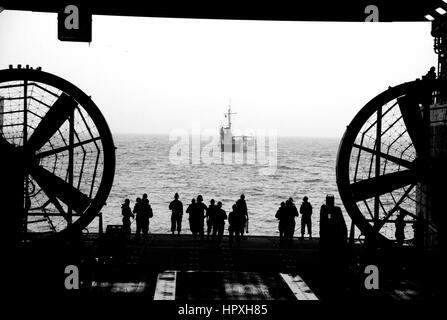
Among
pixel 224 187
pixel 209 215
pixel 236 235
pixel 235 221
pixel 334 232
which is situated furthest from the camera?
pixel 224 187

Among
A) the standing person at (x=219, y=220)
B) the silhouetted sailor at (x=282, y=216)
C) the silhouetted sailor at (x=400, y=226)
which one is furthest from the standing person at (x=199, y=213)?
the silhouetted sailor at (x=400, y=226)

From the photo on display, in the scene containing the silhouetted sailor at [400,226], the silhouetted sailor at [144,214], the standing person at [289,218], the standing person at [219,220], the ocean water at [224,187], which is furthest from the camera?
the ocean water at [224,187]

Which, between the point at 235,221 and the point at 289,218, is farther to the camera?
the point at 235,221

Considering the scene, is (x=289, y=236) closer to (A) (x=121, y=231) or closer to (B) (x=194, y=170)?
(A) (x=121, y=231)

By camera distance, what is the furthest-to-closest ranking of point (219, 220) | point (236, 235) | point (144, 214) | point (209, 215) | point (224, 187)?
1. point (224, 187)
2. point (236, 235)
3. point (144, 214)
4. point (209, 215)
5. point (219, 220)

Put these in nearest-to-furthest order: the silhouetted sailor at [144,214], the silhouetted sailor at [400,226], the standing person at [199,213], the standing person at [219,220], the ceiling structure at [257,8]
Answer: the silhouetted sailor at [400,226] < the ceiling structure at [257,8] < the standing person at [219,220] < the standing person at [199,213] < the silhouetted sailor at [144,214]

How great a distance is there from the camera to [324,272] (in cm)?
1747

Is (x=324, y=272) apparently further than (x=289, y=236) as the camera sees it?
No

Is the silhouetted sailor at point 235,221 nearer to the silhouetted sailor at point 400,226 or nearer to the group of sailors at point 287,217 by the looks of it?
the group of sailors at point 287,217

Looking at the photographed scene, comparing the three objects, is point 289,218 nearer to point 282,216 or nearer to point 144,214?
point 282,216

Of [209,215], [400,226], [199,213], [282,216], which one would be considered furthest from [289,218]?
[400,226]
